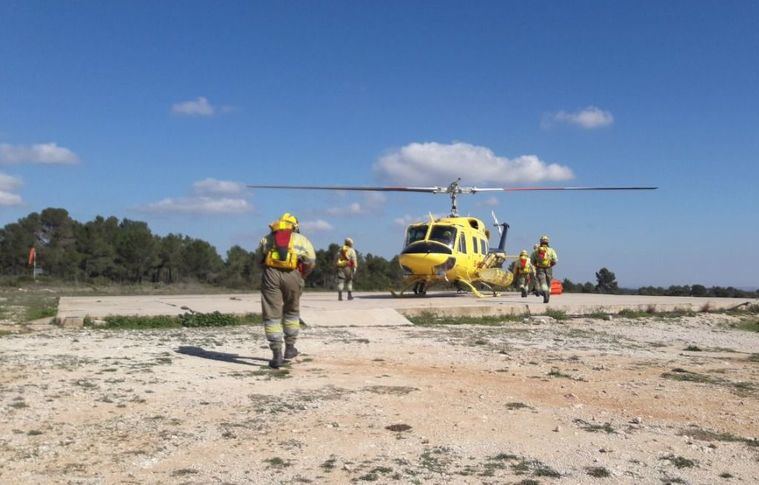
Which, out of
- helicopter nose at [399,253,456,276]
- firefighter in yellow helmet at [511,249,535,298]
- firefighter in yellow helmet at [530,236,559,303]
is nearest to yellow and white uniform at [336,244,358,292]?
helicopter nose at [399,253,456,276]

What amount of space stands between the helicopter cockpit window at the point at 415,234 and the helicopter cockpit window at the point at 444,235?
0.31 metres

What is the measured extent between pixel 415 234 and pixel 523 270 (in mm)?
4876

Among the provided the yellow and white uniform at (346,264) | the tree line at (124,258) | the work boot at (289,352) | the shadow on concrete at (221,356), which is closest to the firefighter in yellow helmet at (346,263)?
the yellow and white uniform at (346,264)

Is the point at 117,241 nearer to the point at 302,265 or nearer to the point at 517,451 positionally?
the point at 302,265

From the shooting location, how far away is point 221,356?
820 centimetres

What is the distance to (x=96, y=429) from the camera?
472cm

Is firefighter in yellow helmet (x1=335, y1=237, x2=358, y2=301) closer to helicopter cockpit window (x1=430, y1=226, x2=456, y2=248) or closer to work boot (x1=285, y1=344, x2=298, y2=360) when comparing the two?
helicopter cockpit window (x1=430, y1=226, x2=456, y2=248)

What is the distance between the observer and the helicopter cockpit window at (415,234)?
62.7 ft

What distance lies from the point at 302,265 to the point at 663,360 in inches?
191

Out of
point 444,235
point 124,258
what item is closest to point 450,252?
point 444,235

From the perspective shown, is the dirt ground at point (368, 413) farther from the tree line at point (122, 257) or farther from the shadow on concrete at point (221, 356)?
the tree line at point (122, 257)

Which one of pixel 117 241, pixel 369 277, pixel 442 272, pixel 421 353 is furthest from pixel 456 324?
pixel 117 241

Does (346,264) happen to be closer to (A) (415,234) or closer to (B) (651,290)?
(A) (415,234)

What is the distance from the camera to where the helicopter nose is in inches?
720
